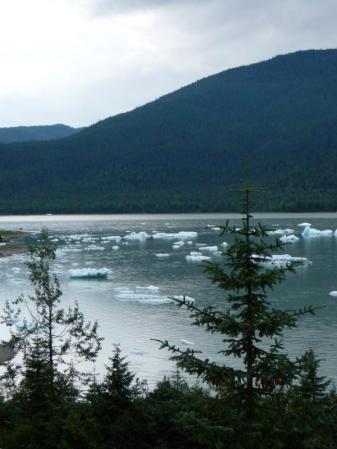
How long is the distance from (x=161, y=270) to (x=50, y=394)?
31.1m

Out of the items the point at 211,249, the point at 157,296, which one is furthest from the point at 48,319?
the point at 211,249

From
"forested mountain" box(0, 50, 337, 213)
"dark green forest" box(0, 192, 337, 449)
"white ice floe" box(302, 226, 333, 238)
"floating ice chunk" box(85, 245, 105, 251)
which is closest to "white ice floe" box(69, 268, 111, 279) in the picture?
"floating ice chunk" box(85, 245, 105, 251)

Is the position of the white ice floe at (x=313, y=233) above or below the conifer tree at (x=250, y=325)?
below

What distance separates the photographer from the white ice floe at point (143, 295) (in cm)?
2872

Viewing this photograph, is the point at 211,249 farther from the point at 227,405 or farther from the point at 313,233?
the point at 227,405

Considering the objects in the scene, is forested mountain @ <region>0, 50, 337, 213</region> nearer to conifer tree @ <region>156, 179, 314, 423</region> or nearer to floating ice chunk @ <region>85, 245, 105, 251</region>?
floating ice chunk @ <region>85, 245, 105, 251</region>

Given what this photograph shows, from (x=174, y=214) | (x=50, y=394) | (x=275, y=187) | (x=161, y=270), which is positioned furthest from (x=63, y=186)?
(x=50, y=394)

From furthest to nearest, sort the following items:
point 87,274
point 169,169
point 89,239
Result: point 169,169, point 89,239, point 87,274

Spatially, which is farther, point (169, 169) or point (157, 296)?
point (169, 169)

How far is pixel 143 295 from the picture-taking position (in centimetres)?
2983

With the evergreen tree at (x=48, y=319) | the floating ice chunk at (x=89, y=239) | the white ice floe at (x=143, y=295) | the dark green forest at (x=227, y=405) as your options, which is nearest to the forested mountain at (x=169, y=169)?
the floating ice chunk at (x=89, y=239)

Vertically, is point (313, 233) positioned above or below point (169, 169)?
below

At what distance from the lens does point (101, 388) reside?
922 centimetres

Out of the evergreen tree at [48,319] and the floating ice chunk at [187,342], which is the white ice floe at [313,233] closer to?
the floating ice chunk at [187,342]
